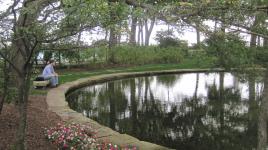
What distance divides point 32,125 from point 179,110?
5269 mm

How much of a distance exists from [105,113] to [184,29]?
21.9 feet

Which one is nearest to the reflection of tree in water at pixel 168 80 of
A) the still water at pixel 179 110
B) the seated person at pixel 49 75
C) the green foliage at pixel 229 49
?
the still water at pixel 179 110

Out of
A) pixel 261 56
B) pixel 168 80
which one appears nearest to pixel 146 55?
pixel 168 80

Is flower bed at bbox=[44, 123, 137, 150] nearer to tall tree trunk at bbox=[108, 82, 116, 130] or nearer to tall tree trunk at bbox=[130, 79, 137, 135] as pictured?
tall tree trunk at bbox=[130, 79, 137, 135]

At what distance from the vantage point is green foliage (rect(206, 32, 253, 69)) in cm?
499

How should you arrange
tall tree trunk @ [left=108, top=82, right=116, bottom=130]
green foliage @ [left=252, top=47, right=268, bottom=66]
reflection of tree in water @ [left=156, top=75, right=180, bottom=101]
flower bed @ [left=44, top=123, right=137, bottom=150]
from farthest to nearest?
reflection of tree in water @ [left=156, top=75, right=180, bottom=101]
tall tree trunk @ [left=108, top=82, right=116, bottom=130]
green foliage @ [left=252, top=47, right=268, bottom=66]
flower bed @ [left=44, top=123, right=137, bottom=150]

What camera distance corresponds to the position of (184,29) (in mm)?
4559

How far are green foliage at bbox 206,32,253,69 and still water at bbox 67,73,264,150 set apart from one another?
1.27 metres

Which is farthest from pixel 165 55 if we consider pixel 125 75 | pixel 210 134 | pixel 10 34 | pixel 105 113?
pixel 10 34

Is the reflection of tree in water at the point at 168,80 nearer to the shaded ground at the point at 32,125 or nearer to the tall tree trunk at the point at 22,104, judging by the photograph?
the shaded ground at the point at 32,125

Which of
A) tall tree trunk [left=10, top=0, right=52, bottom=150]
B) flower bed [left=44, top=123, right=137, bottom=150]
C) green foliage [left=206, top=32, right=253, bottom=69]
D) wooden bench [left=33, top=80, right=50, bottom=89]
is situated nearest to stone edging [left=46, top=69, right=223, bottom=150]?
flower bed [left=44, top=123, right=137, bottom=150]

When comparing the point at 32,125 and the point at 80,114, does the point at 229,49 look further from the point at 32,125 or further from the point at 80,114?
the point at 80,114

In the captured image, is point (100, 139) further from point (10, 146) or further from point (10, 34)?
point (10, 34)

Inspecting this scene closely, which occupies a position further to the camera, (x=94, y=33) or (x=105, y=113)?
(x=105, y=113)
